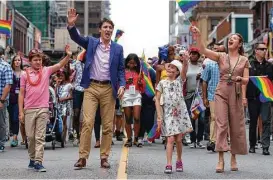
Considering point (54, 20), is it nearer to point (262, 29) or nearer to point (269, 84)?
point (262, 29)

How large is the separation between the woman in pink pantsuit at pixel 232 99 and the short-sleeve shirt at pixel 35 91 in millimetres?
2294

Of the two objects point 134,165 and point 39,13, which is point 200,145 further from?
point 39,13

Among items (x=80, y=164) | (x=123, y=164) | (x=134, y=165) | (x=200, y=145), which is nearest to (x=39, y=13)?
(x=200, y=145)

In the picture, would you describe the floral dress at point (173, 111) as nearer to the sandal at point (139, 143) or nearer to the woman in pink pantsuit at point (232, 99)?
the woman in pink pantsuit at point (232, 99)

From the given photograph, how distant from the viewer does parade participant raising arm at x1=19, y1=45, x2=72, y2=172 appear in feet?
32.0

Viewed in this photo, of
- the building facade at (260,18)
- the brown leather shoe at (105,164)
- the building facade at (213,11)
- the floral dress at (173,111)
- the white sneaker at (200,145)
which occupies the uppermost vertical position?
the building facade at (213,11)

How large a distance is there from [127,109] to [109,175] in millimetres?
5283

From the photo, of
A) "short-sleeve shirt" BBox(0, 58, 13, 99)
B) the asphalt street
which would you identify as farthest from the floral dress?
"short-sleeve shirt" BBox(0, 58, 13, 99)

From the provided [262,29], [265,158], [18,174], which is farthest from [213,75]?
[262,29]

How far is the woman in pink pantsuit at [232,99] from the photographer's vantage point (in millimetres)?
9812

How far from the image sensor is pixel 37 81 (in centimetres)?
989

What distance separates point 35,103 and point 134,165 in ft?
5.66

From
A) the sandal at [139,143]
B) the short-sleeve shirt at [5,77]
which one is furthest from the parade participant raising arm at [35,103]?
the sandal at [139,143]

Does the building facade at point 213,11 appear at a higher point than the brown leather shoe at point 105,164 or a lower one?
higher
